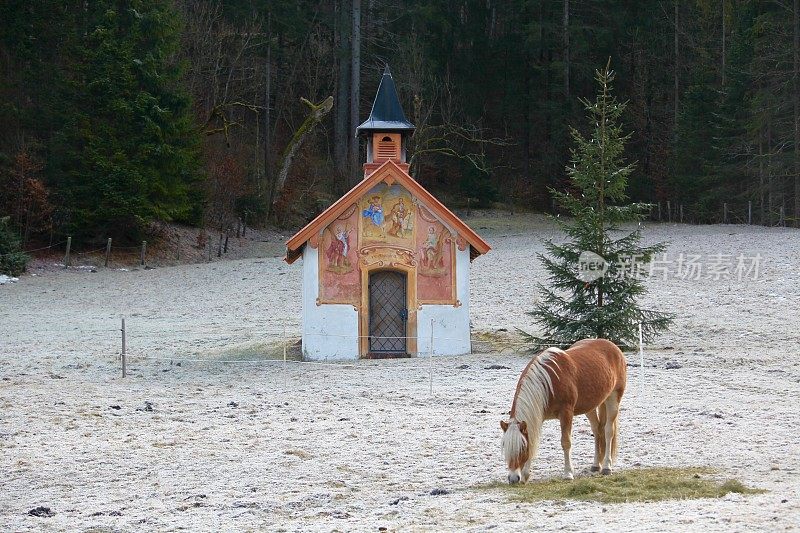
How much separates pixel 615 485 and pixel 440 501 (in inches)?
67.3

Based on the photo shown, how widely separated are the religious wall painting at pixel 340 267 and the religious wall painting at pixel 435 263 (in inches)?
53.0

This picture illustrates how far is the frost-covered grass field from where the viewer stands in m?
9.46

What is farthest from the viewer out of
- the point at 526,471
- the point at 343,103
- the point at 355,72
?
the point at 343,103

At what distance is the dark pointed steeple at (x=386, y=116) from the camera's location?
2341 centimetres

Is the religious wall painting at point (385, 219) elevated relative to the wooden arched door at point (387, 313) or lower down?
elevated

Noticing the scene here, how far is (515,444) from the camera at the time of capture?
391 inches

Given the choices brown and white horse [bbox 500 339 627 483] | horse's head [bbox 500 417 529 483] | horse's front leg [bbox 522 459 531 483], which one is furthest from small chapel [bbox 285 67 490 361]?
horse's head [bbox 500 417 529 483]

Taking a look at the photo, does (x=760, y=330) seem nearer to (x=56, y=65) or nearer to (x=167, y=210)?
(x=167, y=210)

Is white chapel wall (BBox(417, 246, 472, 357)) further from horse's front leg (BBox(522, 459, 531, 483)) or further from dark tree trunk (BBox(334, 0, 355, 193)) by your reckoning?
dark tree trunk (BBox(334, 0, 355, 193))

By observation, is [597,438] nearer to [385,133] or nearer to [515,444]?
[515,444]

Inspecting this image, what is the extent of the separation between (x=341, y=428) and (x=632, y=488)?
511cm

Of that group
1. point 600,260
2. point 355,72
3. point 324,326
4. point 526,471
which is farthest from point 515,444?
point 355,72

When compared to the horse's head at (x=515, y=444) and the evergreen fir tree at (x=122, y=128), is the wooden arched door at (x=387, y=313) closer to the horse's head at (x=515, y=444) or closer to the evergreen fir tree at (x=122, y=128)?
the horse's head at (x=515, y=444)

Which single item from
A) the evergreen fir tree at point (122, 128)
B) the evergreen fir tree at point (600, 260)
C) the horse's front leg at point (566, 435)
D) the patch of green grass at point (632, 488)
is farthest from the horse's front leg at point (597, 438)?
the evergreen fir tree at point (122, 128)
